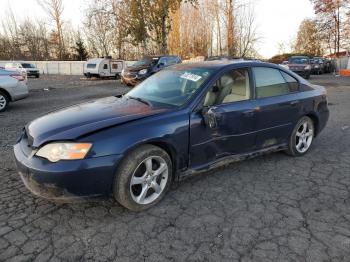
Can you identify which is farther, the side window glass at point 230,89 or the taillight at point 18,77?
the taillight at point 18,77

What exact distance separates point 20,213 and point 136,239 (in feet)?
4.22

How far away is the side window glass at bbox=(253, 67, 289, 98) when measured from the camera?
13.5 ft

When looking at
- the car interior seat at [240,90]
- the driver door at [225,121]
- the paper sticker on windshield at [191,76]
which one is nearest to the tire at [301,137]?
the driver door at [225,121]

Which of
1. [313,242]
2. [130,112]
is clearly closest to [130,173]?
[130,112]

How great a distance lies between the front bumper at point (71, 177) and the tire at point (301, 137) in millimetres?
2886

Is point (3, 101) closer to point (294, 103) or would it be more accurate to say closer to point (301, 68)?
point (294, 103)

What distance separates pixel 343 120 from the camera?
746 centimetres

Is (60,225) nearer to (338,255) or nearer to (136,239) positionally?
(136,239)

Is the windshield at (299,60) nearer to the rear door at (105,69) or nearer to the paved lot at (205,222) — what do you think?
the rear door at (105,69)

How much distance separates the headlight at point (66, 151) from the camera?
275cm

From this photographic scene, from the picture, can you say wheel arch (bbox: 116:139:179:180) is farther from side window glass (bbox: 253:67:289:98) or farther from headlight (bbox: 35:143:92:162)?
side window glass (bbox: 253:67:289:98)

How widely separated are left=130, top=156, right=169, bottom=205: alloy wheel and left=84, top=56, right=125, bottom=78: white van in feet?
69.3

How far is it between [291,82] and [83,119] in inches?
120

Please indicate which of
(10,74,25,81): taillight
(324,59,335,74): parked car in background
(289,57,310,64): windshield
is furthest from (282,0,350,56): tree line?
(10,74,25,81): taillight
